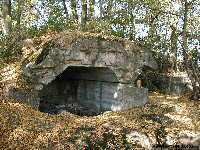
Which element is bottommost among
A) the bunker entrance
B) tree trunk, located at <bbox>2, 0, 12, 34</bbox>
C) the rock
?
the rock

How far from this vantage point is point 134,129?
39.1 ft

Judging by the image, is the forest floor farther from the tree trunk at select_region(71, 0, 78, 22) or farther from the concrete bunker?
→ the tree trunk at select_region(71, 0, 78, 22)

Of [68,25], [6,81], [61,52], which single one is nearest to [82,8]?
[68,25]

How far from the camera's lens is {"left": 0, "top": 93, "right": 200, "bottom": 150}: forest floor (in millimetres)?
10344

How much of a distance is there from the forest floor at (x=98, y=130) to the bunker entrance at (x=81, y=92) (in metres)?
1.95

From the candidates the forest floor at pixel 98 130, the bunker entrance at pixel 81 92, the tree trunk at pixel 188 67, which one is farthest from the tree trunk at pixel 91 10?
the forest floor at pixel 98 130

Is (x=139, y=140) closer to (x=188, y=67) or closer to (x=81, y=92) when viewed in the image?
(x=81, y=92)

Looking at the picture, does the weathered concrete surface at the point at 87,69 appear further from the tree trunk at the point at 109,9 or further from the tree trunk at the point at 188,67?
the tree trunk at the point at 109,9

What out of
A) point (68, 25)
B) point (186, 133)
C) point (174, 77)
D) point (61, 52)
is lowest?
point (186, 133)

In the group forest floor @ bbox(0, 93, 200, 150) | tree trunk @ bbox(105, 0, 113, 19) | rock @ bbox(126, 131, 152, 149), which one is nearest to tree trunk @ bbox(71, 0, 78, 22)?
tree trunk @ bbox(105, 0, 113, 19)

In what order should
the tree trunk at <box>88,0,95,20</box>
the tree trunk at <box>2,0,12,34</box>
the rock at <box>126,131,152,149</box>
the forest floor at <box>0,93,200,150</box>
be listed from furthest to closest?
the tree trunk at <box>88,0,95,20</box> → the tree trunk at <box>2,0,12,34</box> → the rock at <box>126,131,152,149</box> → the forest floor at <box>0,93,200,150</box>

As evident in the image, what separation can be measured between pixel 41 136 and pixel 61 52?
425 centimetres

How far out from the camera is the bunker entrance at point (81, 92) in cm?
1562

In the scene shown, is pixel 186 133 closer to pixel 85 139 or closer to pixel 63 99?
pixel 85 139
